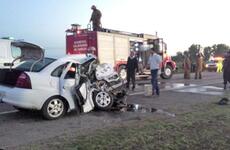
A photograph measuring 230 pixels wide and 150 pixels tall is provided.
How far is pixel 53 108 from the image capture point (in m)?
9.00

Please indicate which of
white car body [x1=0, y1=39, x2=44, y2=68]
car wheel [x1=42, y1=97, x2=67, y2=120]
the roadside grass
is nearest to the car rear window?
car wheel [x1=42, y1=97, x2=67, y2=120]

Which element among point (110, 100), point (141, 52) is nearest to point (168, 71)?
point (141, 52)

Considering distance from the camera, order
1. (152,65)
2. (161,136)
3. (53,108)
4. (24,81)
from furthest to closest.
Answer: (152,65)
(53,108)
(24,81)
(161,136)

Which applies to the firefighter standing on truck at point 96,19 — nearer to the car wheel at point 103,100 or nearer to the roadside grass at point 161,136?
the car wheel at point 103,100

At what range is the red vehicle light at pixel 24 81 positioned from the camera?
8.62 meters

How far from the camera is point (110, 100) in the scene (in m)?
10.2

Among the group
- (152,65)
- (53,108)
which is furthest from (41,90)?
(152,65)

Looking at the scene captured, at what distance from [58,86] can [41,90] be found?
0.50 metres

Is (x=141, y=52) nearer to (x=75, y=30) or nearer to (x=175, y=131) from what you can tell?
(x=75, y=30)

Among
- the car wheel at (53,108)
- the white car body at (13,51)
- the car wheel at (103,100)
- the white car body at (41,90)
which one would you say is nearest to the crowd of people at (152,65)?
the car wheel at (103,100)

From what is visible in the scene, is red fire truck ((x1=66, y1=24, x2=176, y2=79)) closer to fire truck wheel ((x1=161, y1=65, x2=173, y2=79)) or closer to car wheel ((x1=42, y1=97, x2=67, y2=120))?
fire truck wheel ((x1=161, y1=65, x2=173, y2=79))

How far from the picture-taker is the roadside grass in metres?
6.18

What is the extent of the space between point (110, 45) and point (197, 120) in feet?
44.3

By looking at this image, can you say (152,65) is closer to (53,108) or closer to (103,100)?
(103,100)
